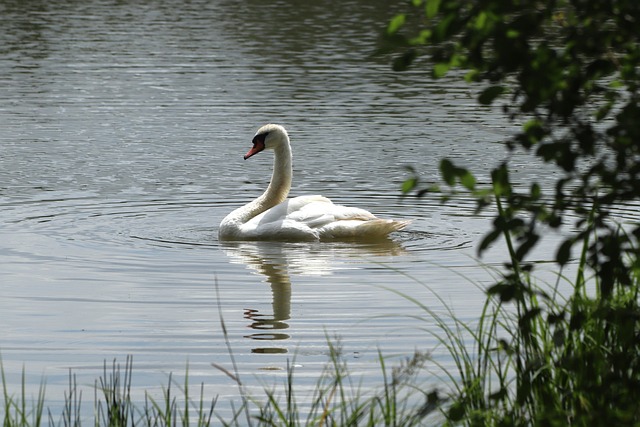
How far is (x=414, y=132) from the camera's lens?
18.3m

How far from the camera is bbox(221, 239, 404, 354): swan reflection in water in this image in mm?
9219

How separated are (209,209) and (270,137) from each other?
0.96 m

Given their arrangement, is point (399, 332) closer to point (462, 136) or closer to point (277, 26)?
point (462, 136)

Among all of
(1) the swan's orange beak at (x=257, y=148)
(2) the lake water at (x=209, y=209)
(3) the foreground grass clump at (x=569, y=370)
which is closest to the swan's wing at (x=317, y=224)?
(2) the lake water at (x=209, y=209)

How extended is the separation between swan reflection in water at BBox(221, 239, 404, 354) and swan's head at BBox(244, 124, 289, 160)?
1343 millimetres

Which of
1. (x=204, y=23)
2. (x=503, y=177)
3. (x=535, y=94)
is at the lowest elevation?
(x=204, y=23)

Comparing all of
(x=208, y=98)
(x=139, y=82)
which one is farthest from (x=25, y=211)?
(x=139, y=82)

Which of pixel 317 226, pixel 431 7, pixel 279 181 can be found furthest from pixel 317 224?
pixel 431 7

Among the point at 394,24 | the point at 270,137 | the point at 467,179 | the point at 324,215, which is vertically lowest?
the point at 324,215

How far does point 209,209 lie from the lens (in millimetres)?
13273

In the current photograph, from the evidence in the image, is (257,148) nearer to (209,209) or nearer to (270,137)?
(270,137)

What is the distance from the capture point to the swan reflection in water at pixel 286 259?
922 cm

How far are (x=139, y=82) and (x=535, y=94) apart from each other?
2082 centimetres

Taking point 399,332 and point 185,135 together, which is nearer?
point 399,332
